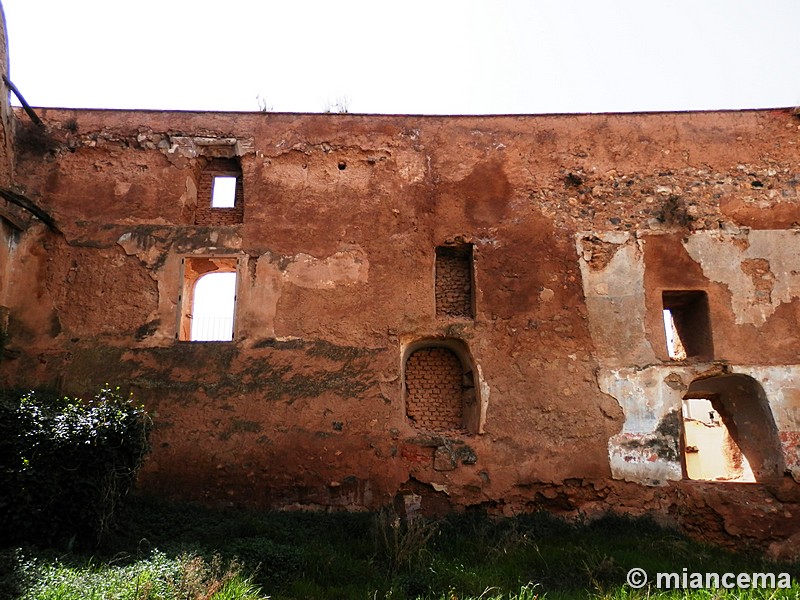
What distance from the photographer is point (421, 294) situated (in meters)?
9.43

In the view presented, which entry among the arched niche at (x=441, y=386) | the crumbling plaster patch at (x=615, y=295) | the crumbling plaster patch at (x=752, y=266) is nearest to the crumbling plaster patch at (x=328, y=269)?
the arched niche at (x=441, y=386)

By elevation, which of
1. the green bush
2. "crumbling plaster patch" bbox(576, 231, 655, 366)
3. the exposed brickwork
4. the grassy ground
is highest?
"crumbling plaster patch" bbox(576, 231, 655, 366)

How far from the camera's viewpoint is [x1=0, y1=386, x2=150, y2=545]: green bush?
652 cm

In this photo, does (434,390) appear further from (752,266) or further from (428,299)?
(752,266)

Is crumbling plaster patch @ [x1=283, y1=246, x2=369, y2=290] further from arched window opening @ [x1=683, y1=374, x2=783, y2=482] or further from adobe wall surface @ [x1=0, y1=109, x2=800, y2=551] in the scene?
arched window opening @ [x1=683, y1=374, x2=783, y2=482]

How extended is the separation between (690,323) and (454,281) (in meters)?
3.82

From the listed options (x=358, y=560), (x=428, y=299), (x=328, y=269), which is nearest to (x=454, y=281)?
(x=428, y=299)

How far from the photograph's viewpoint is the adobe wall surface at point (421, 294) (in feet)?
28.5

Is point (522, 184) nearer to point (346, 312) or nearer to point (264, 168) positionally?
point (346, 312)

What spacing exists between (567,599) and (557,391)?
11.2ft

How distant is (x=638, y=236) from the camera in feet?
31.8

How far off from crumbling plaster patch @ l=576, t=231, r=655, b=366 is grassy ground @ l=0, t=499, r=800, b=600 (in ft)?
7.74

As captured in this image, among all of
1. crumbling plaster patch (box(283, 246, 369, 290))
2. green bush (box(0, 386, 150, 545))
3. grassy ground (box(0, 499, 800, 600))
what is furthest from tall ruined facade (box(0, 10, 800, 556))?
green bush (box(0, 386, 150, 545))

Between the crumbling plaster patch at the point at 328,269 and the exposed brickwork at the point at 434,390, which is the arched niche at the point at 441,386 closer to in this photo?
the exposed brickwork at the point at 434,390
